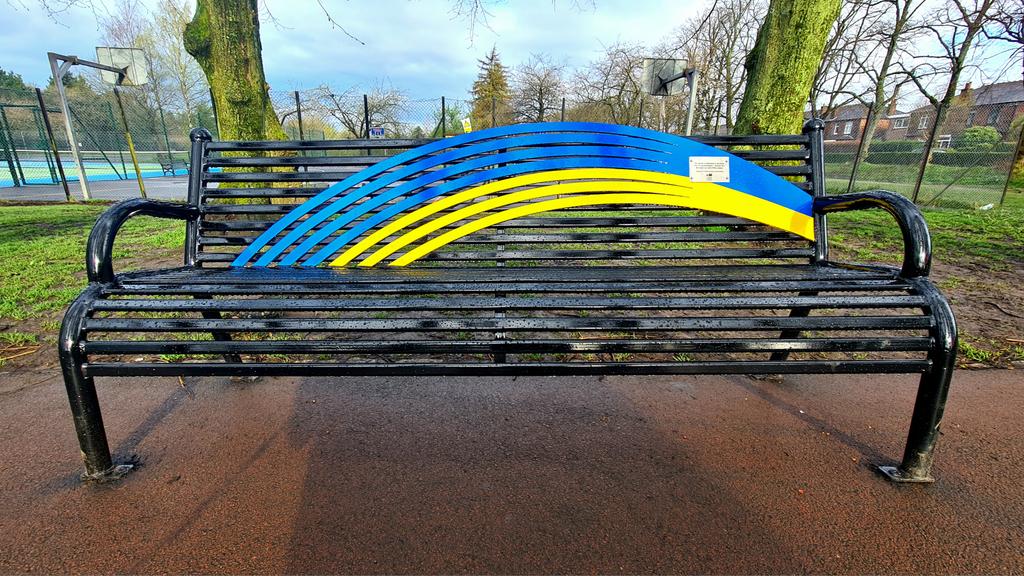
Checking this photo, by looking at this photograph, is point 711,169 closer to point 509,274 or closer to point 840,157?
point 509,274

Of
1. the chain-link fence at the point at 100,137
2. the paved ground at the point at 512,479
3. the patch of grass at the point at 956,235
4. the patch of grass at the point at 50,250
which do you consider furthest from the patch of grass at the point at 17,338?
the chain-link fence at the point at 100,137

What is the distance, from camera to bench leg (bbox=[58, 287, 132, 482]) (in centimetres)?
137

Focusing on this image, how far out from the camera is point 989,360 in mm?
2479

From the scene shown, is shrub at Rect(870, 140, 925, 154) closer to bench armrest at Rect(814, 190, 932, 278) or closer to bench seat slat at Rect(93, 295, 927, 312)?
bench armrest at Rect(814, 190, 932, 278)

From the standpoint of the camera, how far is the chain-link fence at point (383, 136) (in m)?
11.8

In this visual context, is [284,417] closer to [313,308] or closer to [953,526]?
[313,308]

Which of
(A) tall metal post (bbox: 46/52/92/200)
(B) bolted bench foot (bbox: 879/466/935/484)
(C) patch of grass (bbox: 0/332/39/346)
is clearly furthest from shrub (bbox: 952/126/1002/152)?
(A) tall metal post (bbox: 46/52/92/200)

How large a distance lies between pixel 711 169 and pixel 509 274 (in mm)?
1077

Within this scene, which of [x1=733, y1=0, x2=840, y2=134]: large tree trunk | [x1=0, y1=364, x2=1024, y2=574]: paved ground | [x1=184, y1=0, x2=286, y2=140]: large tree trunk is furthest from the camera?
[x1=184, y1=0, x2=286, y2=140]: large tree trunk

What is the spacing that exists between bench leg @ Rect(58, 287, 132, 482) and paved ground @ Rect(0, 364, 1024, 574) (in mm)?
83

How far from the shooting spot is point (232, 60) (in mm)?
4133

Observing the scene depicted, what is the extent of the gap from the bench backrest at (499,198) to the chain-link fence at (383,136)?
20.5ft

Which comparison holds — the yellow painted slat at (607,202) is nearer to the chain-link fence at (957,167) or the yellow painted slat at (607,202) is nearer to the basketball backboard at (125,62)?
the chain-link fence at (957,167)

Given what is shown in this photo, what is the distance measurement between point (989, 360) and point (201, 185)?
3.99m
